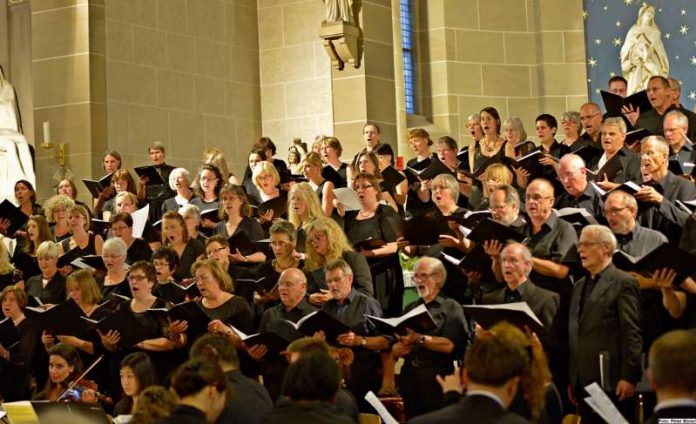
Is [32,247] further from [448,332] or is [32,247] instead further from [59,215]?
[448,332]

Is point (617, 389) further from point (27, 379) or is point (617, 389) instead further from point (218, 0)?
point (218, 0)

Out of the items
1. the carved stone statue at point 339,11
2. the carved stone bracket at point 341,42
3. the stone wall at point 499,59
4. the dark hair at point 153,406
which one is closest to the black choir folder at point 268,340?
the dark hair at point 153,406

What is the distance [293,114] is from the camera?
49.9ft

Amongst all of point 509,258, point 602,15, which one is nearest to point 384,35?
point 602,15

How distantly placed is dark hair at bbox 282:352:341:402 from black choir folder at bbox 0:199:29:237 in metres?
6.28

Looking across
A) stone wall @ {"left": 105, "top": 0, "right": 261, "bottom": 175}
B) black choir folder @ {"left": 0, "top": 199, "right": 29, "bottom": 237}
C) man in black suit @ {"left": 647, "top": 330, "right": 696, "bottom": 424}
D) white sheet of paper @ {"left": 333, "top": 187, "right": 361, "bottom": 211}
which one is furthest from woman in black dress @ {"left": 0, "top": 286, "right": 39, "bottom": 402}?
man in black suit @ {"left": 647, "top": 330, "right": 696, "bottom": 424}

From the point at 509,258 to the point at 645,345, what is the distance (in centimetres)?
86

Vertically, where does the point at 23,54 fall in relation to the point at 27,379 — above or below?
above

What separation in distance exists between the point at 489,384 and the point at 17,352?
17.9 feet

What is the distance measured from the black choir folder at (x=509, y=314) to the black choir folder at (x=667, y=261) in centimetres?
57

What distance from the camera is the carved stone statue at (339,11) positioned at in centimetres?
1439

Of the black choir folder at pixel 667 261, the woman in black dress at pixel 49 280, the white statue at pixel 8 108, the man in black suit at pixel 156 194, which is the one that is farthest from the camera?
the white statue at pixel 8 108

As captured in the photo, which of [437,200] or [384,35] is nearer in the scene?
[437,200]

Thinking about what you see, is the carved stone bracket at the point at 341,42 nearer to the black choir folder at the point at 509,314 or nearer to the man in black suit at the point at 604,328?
the man in black suit at the point at 604,328
